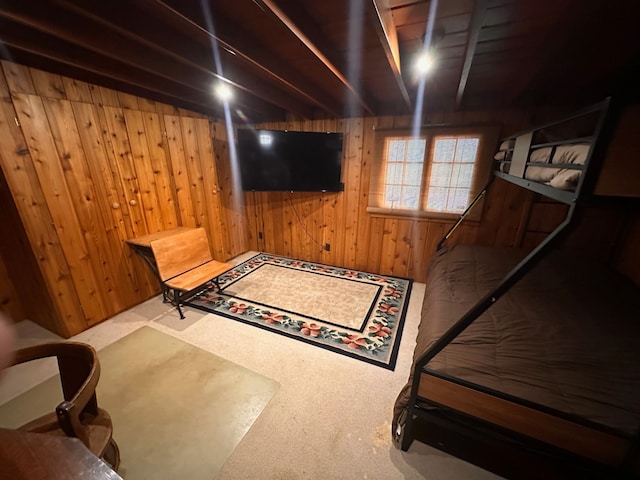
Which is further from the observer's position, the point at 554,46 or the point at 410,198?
the point at 410,198

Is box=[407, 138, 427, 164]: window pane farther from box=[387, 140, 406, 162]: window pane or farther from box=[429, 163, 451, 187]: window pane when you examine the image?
box=[429, 163, 451, 187]: window pane

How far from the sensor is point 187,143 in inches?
114

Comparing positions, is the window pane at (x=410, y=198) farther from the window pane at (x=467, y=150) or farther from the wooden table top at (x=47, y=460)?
the wooden table top at (x=47, y=460)

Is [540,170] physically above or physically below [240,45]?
below

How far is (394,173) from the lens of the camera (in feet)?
9.93

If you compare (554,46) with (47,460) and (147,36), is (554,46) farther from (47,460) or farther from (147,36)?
(47,460)

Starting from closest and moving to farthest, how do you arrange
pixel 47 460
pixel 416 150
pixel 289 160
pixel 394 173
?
pixel 47 460, pixel 416 150, pixel 394 173, pixel 289 160

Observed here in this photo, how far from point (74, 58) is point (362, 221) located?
118 inches

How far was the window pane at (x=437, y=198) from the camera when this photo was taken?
114 inches

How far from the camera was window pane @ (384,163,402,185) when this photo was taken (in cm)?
300

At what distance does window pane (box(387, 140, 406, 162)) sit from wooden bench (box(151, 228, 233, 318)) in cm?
236

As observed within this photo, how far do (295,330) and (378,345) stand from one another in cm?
76

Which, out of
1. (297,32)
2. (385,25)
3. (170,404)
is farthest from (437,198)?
(170,404)

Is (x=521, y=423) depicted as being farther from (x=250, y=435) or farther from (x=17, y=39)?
(x=17, y=39)
